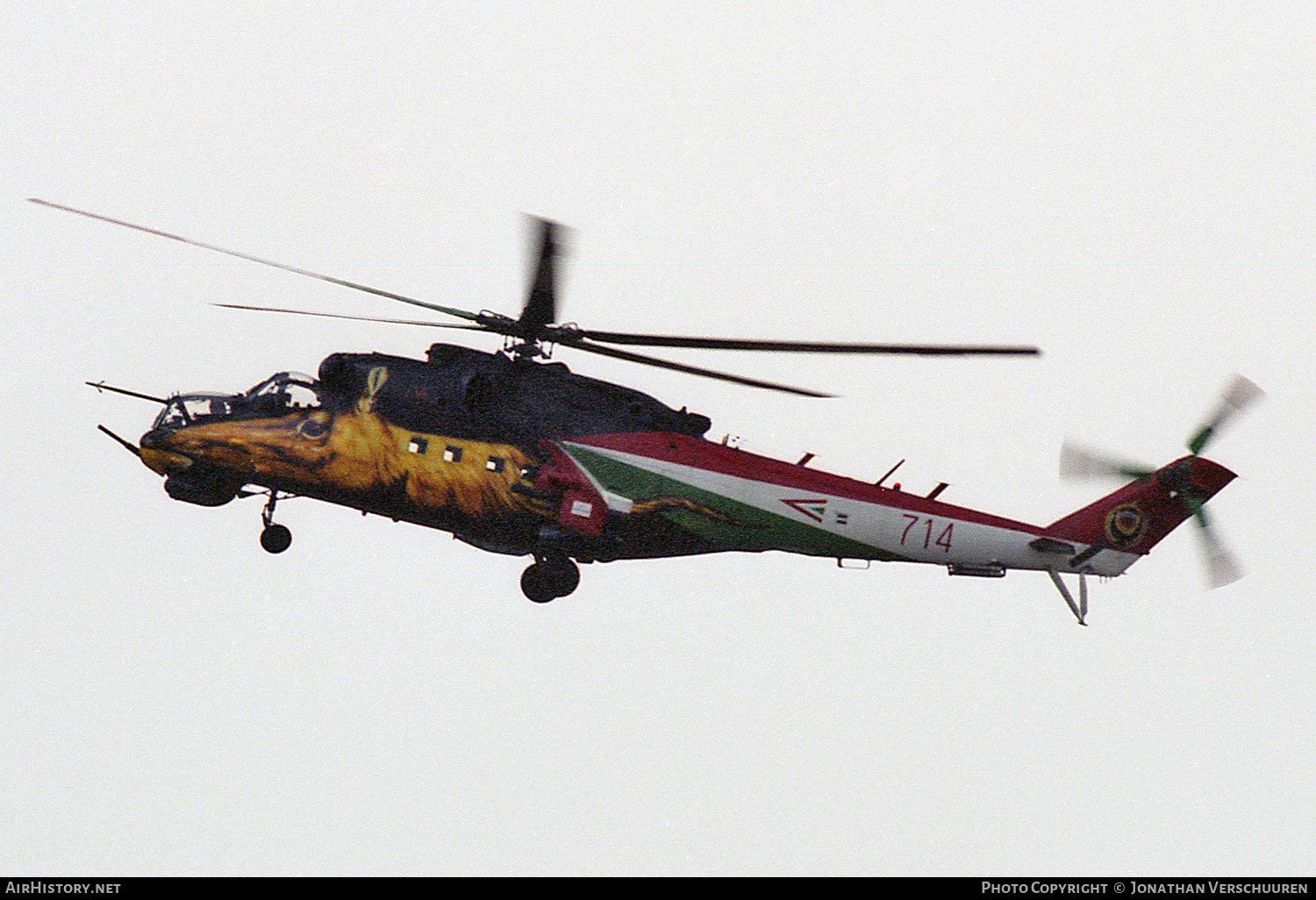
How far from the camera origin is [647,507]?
22.0 m

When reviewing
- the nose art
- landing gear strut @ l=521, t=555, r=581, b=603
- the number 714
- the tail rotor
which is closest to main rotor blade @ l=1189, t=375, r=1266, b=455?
the tail rotor

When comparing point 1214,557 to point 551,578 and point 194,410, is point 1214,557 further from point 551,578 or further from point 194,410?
point 194,410

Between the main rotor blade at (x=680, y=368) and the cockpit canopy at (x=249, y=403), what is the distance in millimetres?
4503

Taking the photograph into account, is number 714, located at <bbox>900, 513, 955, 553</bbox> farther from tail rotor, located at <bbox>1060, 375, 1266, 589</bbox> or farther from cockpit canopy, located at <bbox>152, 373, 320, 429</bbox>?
cockpit canopy, located at <bbox>152, 373, 320, 429</bbox>

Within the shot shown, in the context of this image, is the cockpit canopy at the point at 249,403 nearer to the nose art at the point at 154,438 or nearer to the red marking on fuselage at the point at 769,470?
the nose art at the point at 154,438

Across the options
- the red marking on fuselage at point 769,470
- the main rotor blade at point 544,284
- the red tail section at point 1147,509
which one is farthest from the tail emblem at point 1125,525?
the main rotor blade at point 544,284

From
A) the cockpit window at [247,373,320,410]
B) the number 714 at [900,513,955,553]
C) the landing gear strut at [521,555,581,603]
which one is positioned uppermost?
the cockpit window at [247,373,320,410]

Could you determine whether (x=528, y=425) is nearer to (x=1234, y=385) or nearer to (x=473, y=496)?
(x=473, y=496)

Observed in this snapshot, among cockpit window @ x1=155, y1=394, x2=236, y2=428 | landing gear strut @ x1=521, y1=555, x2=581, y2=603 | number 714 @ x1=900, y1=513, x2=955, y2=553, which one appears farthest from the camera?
cockpit window @ x1=155, y1=394, x2=236, y2=428

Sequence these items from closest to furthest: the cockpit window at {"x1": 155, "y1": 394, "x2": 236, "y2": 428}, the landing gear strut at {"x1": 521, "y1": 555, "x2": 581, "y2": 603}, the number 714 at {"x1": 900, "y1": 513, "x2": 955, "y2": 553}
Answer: the number 714 at {"x1": 900, "y1": 513, "x2": 955, "y2": 553} → the landing gear strut at {"x1": 521, "y1": 555, "x2": 581, "y2": 603} → the cockpit window at {"x1": 155, "y1": 394, "x2": 236, "y2": 428}

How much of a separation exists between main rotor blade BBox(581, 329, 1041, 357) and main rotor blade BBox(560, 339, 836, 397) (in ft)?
0.76

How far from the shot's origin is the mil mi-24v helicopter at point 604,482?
71.4 feet

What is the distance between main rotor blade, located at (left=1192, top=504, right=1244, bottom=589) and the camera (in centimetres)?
2172

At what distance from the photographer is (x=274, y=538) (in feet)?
78.4
